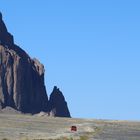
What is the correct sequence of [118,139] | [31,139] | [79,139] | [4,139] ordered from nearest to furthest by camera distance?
[4,139], [31,139], [79,139], [118,139]

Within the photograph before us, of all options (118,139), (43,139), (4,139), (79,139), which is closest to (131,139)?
(118,139)

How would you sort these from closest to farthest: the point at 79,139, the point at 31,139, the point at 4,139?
the point at 4,139
the point at 31,139
the point at 79,139

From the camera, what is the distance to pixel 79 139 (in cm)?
6438

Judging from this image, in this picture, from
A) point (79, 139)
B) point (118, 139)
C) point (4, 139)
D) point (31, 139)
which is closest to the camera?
point (4, 139)

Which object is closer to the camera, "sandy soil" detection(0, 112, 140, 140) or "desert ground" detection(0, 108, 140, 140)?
"desert ground" detection(0, 108, 140, 140)

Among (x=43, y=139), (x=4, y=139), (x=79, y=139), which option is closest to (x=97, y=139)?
(x=79, y=139)

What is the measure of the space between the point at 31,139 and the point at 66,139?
174 inches

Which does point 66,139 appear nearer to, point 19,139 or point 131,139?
point 19,139

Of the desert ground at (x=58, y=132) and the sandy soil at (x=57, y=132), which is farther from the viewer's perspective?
the sandy soil at (x=57, y=132)

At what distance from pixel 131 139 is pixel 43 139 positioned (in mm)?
13167

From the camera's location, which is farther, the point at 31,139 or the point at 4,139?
the point at 31,139

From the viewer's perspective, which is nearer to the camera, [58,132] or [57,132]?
[58,132]

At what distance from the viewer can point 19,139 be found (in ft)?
192

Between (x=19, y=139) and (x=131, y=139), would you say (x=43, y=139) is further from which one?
(x=131, y=139)
